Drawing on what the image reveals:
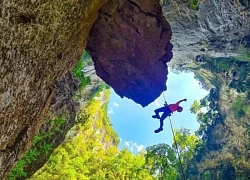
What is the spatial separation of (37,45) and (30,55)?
0.23 m

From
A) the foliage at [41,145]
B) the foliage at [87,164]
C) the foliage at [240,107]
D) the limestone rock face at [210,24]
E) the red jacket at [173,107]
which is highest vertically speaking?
the limestone rock face at [210,24]

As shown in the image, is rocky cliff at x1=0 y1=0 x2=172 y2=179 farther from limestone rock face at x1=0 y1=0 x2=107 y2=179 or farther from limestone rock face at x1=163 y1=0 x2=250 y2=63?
limestone rock face at x1=163 y1=0 x2=250 y2=63

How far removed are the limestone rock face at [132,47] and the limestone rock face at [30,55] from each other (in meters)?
1.64

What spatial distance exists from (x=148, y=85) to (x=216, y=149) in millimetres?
11125

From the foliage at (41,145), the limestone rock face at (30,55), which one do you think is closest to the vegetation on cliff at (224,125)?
the foliage at (41,145)

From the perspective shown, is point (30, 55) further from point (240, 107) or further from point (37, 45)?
point (240, 107)

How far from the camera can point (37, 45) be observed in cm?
576

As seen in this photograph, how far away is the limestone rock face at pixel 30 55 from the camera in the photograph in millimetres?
5148

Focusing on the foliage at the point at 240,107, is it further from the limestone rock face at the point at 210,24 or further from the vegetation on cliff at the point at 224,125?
the limestone rock face at the point at 210,24

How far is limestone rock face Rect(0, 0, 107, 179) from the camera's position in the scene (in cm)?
515

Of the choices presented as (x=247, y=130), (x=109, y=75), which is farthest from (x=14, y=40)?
(x=247, y=130)

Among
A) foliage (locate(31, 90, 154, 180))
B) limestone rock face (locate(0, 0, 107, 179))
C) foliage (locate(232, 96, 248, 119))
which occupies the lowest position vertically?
limestone rock face (locate(0, 0, 107, 179))

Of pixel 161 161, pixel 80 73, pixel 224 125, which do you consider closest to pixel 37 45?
pixel 80 73

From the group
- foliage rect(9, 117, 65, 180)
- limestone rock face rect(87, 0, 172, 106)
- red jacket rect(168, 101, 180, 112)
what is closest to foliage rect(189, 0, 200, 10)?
limestone rock face rect(87, 0, 172, 106)
